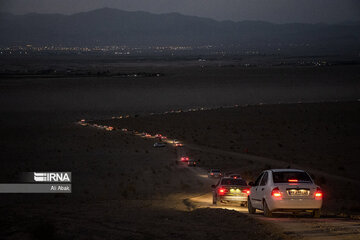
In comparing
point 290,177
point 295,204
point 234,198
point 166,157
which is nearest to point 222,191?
point 234,198

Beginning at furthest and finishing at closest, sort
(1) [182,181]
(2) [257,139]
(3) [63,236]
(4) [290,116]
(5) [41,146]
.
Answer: (4) [290,116] < (2) [257,139] < (5) [41,146] < (1) [182,181] < (3) [63,236]

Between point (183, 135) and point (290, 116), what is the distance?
20329 millimetres

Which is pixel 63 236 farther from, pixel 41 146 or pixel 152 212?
pixel 41 146

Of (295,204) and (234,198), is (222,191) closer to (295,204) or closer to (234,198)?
(234,198)

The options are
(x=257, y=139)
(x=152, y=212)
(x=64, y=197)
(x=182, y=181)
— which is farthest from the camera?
(x=257, y=139)

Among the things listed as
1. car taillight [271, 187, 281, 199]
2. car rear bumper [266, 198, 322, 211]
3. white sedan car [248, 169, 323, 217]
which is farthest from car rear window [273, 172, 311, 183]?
car rear bumper [266, 198, 322, 211]

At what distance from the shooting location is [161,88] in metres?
147

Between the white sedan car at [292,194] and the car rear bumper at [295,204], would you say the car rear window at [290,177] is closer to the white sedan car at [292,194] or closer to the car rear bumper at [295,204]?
the white sedan car at [292,194]

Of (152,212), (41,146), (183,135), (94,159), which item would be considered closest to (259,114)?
(183,135)

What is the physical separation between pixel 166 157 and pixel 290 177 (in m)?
31.0

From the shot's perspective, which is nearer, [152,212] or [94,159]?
[152,212]

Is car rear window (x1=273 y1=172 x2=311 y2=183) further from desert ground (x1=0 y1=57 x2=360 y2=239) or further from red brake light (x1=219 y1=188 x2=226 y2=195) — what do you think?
red brake light (x1=219 y1=188 x2=226 y2=195)

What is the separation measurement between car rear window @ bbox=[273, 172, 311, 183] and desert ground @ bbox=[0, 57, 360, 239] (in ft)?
3.34

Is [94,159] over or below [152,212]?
below
